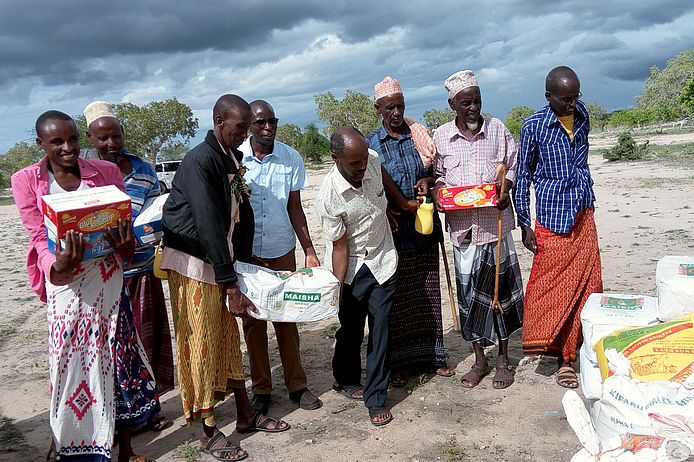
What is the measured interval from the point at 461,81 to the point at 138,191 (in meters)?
2.16

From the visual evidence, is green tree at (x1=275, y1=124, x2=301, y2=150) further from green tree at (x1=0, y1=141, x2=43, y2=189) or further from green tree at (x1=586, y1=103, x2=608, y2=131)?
green tree at (x1=586, y1=103, x2=608, y2=131)

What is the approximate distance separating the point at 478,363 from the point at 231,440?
5.77 ft

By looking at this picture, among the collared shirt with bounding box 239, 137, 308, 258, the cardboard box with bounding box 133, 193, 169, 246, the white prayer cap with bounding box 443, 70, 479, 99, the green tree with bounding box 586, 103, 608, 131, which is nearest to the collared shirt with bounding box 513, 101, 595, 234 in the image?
the white prayer cap with bounding box 443, 70, 479, 99

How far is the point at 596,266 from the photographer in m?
3.89

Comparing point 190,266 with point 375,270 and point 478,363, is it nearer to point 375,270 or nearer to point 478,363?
point 375,270

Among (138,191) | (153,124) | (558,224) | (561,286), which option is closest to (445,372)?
(561,286)

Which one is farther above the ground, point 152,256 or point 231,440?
point 152,256

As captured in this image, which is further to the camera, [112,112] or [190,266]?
[112,112]

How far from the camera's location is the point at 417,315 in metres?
4.18

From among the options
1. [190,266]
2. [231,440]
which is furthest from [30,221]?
[231,440]

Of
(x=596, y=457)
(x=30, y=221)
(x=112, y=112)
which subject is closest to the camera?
(x=596, y=457)

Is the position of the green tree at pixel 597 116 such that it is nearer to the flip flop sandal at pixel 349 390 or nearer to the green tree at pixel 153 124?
the green tree at pixel 153 124

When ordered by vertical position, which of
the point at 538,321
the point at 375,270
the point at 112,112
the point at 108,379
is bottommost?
the point at 538,321

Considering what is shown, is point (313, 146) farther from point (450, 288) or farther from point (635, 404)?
point (635, 404)
